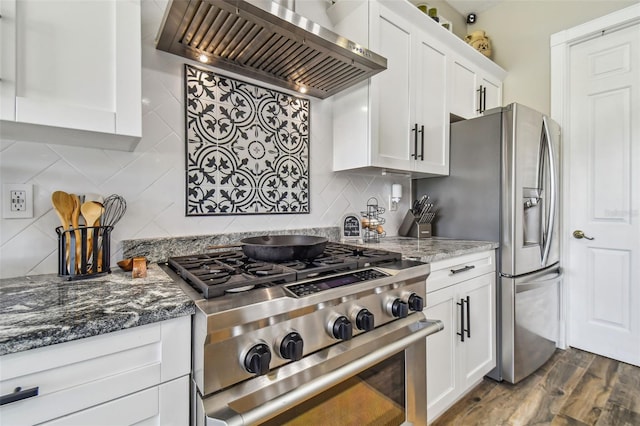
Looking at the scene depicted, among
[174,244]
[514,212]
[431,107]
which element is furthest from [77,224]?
[514,212]

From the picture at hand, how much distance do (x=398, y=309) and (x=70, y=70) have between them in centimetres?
131

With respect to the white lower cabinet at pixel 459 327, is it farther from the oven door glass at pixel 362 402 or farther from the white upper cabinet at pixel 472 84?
the white upper cabinet at pixel 472 84

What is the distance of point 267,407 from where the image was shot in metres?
0.76

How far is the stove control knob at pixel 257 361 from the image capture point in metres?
0.72

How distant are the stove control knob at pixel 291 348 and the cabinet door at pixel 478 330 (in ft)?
3.95

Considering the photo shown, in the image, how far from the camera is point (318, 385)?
2.79 feet

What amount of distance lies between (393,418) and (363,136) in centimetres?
139

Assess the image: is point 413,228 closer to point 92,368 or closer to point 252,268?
point 252,268

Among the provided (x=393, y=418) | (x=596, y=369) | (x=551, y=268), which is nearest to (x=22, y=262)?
(x=393, y=418)

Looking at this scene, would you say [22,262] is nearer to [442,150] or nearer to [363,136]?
[363,136]

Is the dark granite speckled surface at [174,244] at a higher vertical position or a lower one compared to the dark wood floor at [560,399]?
higher

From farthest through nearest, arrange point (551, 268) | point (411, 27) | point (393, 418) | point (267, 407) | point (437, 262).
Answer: point (551, 268) → point (411, 27) → point (437, 262) → point (393, 418) → point (267, 407)

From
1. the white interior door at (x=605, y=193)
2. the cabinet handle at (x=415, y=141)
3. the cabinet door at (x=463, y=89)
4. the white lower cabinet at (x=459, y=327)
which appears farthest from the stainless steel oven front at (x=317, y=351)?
the white interior door at (x=605, y=193)

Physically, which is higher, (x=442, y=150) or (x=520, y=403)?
(x=442, y=150)
